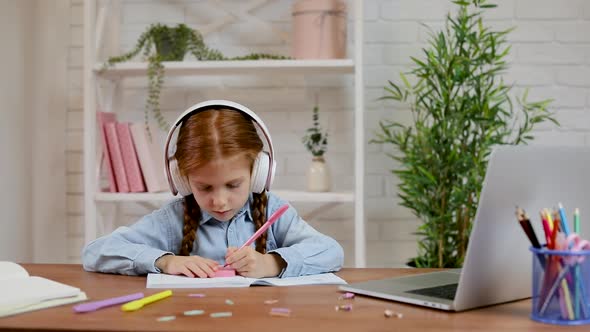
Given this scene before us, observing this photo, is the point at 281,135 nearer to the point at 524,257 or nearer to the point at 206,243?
the point at 206,243

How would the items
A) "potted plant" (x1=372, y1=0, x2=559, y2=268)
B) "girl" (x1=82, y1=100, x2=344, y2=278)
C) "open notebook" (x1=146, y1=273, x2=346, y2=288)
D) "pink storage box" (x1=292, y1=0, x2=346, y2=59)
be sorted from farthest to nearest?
"pink storage box" (x1=292, y1=0, x2=346, y2=59) < "potted plant" (x1=372, y1=0, x2=559, y2=268) < "girl" (x1=82, y1=100, x2=344, y2=278) < "open notebook" (x1=146, y1=273, x2=346, y2=288)

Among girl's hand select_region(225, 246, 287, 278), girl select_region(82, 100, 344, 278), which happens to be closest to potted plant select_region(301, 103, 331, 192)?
girl select_region(82, 100, 344, 278)

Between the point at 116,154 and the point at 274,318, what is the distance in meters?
1.88

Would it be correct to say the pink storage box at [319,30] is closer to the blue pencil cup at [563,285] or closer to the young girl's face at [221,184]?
the young girl's face at [221,184]

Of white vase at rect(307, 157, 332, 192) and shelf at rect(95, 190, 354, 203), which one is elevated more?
white vase at rect(307, 157, 332, 192)

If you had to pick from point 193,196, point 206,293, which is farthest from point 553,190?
point 193,196

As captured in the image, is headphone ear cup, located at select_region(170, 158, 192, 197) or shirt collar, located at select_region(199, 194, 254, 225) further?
shirt collar, located at select_region(199, 194, 254, 225)

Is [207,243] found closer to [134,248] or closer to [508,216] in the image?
[134,248]

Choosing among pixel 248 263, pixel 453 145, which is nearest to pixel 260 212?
pixel 248 263

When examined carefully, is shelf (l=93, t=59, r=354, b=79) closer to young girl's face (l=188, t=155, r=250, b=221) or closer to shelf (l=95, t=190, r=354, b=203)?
shelf (l=95, t=190, r=354, b=203)

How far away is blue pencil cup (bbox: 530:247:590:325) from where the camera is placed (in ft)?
3.29

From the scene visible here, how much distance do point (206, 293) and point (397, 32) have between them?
2034 mm

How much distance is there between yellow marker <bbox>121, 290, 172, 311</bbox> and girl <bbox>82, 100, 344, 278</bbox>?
0.67ft

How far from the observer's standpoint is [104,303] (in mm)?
1122
